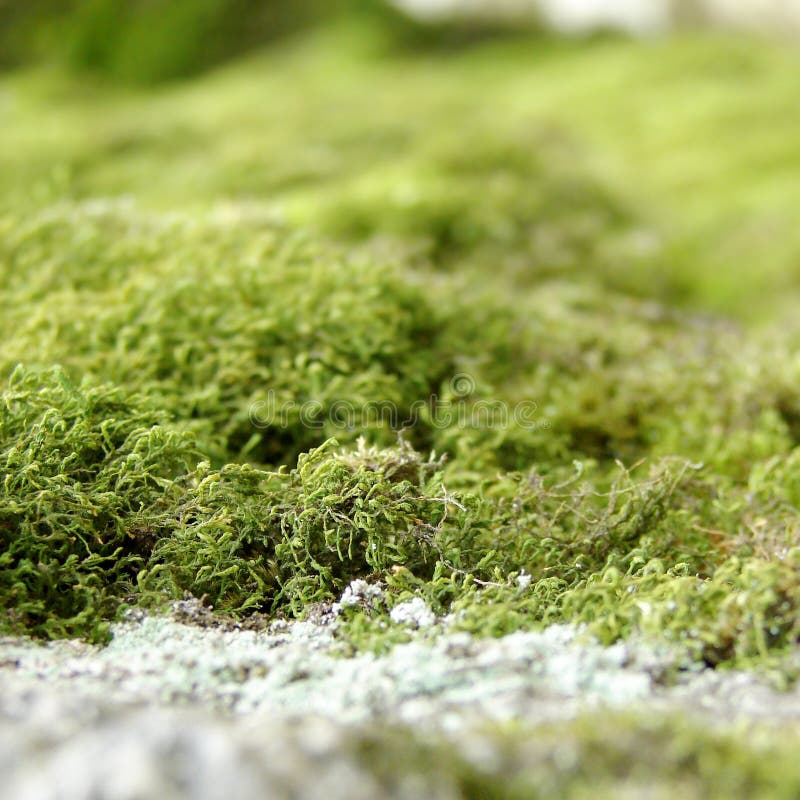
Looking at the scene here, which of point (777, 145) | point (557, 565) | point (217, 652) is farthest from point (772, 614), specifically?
point (777, 145)

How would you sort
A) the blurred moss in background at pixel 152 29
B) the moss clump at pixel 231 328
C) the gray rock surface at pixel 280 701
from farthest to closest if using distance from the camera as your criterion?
1. the blurred moss in background at pixel 152 29
2. the moss clump at pixel 231 328
3. the gray rock surface at pixel 280 701

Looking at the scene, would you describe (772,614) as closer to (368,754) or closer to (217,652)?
(368,754)

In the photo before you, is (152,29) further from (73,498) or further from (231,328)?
(73,498)

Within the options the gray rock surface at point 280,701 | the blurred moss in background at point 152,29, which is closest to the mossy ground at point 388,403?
the gray rock surface at point 280,701

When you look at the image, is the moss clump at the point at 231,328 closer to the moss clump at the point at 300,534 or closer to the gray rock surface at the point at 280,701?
the moss clump at the point at 300,534

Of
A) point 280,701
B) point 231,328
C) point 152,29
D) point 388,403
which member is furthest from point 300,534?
point 152,29

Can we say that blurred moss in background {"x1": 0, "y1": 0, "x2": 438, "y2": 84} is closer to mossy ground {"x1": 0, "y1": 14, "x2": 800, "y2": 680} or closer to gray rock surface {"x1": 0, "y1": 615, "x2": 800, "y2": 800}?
→ mossy ground {"x1": 0, "y1": 14, "x2": 800, "y2": 680}

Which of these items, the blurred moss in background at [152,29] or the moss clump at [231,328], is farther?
the blurred moss in background at [152,29]
